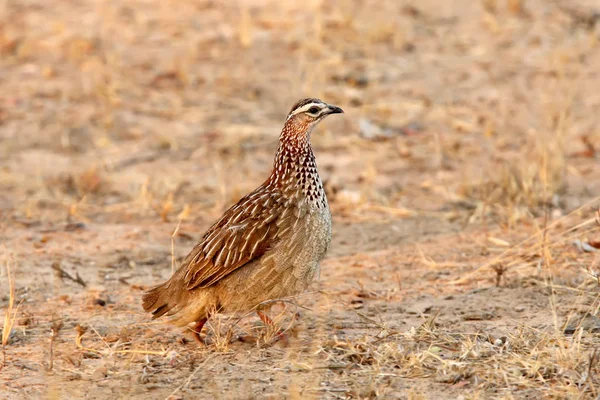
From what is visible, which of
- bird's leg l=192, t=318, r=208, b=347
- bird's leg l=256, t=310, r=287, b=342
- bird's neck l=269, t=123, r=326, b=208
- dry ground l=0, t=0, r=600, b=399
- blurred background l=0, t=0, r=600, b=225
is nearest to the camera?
dry ground l=0, t=0, r=600, b=399

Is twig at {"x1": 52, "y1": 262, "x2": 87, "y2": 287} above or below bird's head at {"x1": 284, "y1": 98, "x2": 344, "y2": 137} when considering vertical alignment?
below

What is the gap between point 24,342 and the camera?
6.58m

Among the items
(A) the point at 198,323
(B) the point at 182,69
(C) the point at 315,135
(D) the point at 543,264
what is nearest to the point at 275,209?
(A) the point at 198,323

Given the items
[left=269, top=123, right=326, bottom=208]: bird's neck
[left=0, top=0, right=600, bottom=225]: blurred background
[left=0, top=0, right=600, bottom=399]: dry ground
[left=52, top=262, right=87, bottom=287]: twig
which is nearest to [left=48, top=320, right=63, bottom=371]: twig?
[left=0, top=0, right=600, bottom=399]: dry ground

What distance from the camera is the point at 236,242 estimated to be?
21.1 feet

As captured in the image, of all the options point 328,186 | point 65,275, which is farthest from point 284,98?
point 65,275

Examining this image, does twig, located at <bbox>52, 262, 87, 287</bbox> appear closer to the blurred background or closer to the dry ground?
the dry ground

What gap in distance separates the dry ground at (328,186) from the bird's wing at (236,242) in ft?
0.91

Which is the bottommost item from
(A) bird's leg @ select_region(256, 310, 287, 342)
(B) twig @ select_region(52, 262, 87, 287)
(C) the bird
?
(A) bird's leg @ select_region(256, 310, 287, 342)

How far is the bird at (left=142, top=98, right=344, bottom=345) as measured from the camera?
641 cm

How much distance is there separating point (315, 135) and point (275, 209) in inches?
199

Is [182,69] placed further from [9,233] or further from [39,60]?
[9,233]

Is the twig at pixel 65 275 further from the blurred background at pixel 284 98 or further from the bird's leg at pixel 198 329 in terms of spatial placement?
the blurred background at pixel 284 98

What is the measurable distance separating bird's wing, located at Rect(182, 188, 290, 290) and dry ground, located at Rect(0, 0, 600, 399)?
0.91 feet
